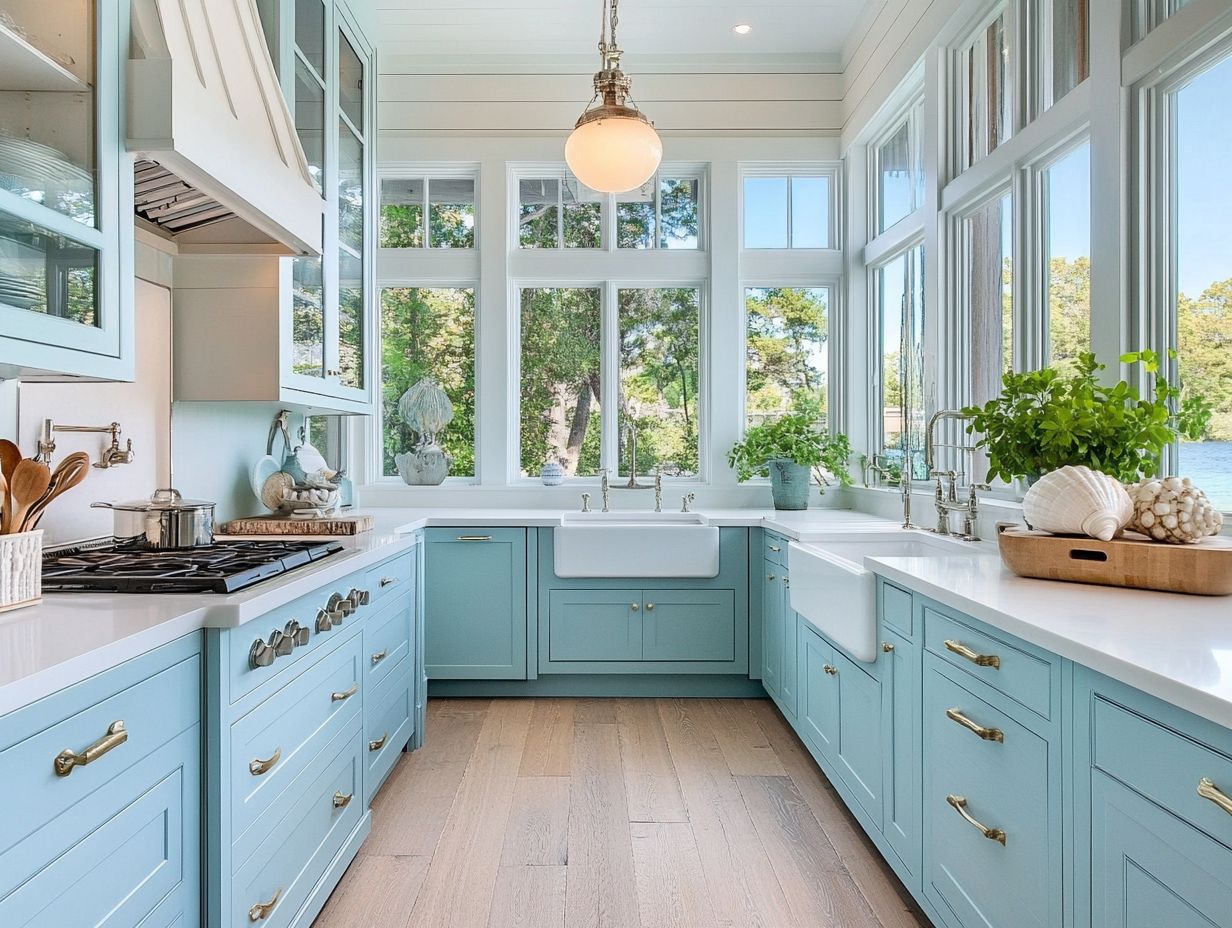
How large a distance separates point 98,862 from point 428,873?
1217mm

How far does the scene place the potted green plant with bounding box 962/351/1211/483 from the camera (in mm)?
1753

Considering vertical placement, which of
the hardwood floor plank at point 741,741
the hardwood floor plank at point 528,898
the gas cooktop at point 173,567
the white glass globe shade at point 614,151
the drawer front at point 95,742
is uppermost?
the white glass globe shade at point 614,151

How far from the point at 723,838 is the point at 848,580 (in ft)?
2.82

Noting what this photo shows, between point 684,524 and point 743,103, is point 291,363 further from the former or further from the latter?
point 743,103

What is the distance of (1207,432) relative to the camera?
188 cm

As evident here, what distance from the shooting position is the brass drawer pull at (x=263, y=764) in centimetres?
153

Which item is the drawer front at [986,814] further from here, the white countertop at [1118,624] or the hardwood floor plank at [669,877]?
the hardwood floor plank at [669,877]

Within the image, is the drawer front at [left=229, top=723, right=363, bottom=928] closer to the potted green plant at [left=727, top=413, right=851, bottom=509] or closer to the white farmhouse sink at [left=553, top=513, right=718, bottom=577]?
the white farmhouse sink at [left=553, top=513, right=718, bottom=577]

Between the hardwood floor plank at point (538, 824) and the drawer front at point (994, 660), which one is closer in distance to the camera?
the drawer front at point (994, 660)

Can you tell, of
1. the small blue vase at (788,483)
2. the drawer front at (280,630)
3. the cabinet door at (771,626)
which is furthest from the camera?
the small blue vase at (788,483)

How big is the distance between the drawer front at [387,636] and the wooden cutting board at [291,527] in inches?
11.8

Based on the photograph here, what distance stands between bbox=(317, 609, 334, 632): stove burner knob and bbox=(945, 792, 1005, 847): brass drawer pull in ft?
4.82

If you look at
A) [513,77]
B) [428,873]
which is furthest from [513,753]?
[513,77]

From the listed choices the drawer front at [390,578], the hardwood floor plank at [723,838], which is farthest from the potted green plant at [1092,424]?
the drawer front at [390,578]
